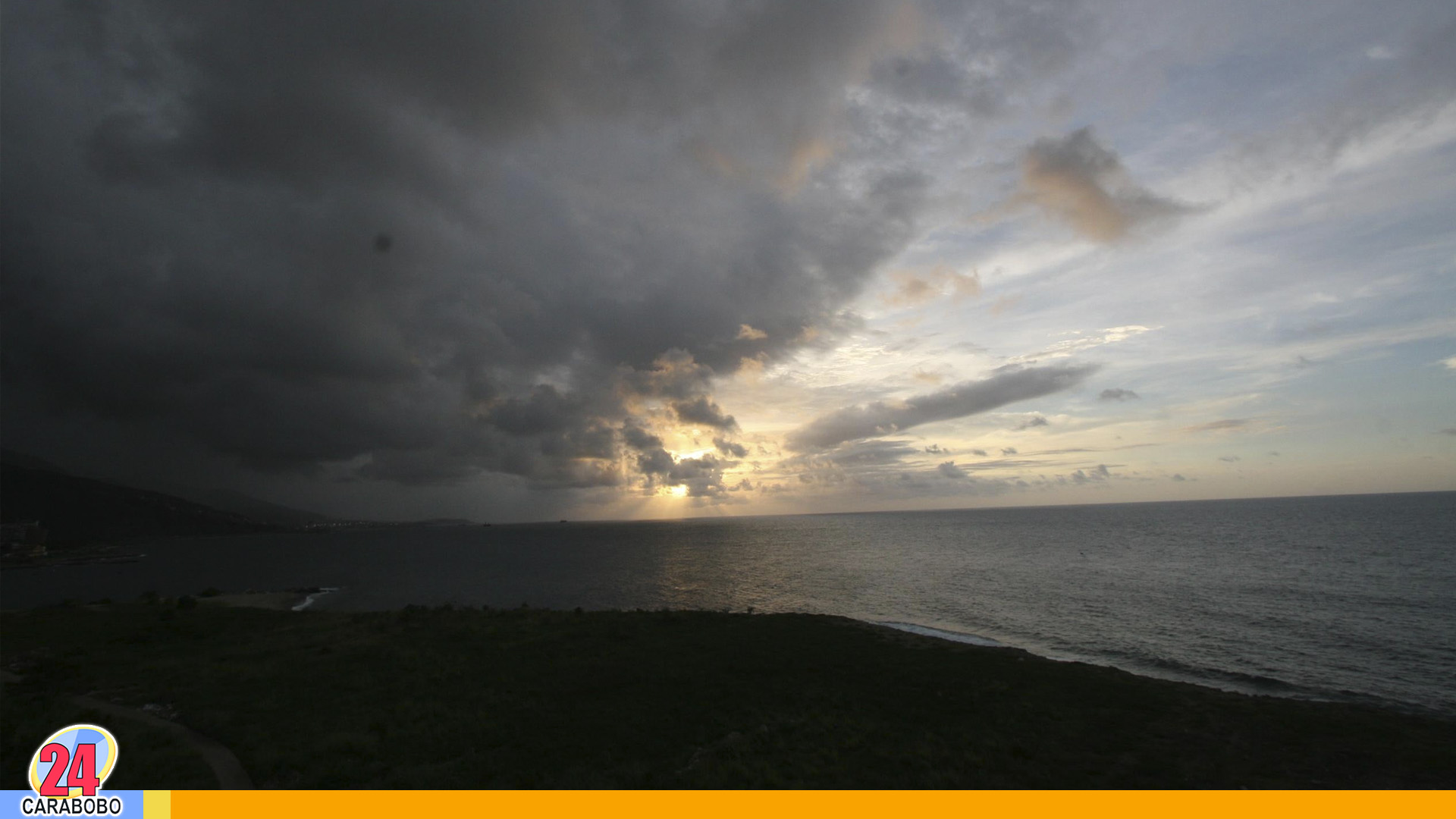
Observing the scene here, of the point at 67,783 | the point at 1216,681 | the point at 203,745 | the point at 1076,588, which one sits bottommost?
the point at 1076,588

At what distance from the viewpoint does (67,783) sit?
15.1 metres

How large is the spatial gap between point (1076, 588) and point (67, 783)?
3838 inches

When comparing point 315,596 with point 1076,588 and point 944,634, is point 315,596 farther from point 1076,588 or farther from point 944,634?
point 1076,588

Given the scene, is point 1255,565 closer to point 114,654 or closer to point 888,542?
point 888,542

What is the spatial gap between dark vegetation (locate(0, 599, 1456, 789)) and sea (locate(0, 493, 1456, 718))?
14.7 m

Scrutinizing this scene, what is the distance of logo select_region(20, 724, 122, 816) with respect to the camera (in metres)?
14.6
